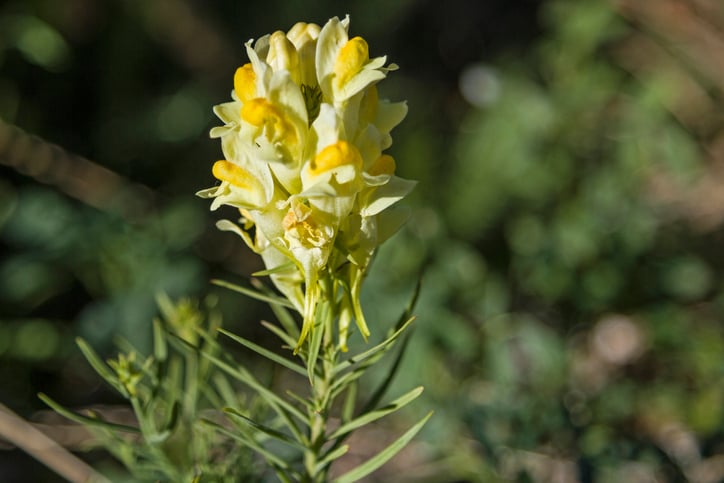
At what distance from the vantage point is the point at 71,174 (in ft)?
5.51

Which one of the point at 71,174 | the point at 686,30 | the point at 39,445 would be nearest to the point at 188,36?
the point at 71,174

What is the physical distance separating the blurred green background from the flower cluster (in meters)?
0.49

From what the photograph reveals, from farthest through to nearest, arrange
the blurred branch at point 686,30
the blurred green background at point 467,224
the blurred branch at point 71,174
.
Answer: the blurred branch at point 686,30 < the blurred branch at point 71,174 < the blurred green background at point 467,224

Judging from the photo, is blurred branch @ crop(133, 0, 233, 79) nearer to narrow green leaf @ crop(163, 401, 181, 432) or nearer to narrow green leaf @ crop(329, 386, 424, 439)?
narrow green leaf @ crop(163, 401, 181, 432)

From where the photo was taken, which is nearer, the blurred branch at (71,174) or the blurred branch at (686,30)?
the blurred branch at (71,174)

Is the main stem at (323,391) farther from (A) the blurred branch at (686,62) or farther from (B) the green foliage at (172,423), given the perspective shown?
(A) the blurred branch at (686,62)

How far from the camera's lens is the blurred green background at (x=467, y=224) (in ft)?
4.25

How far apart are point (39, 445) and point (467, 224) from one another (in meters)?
0.99

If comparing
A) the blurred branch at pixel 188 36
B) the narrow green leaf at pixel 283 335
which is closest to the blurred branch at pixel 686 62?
the blurred branch at pixel 188 36

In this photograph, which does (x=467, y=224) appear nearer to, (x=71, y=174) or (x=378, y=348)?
(x=71, y=174)

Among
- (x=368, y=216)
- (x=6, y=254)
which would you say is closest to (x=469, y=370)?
(x=368, y=216)

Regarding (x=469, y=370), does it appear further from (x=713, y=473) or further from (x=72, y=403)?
(x=72, y=403)

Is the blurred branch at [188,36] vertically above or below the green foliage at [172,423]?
above

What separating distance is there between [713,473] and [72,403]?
129 cm
